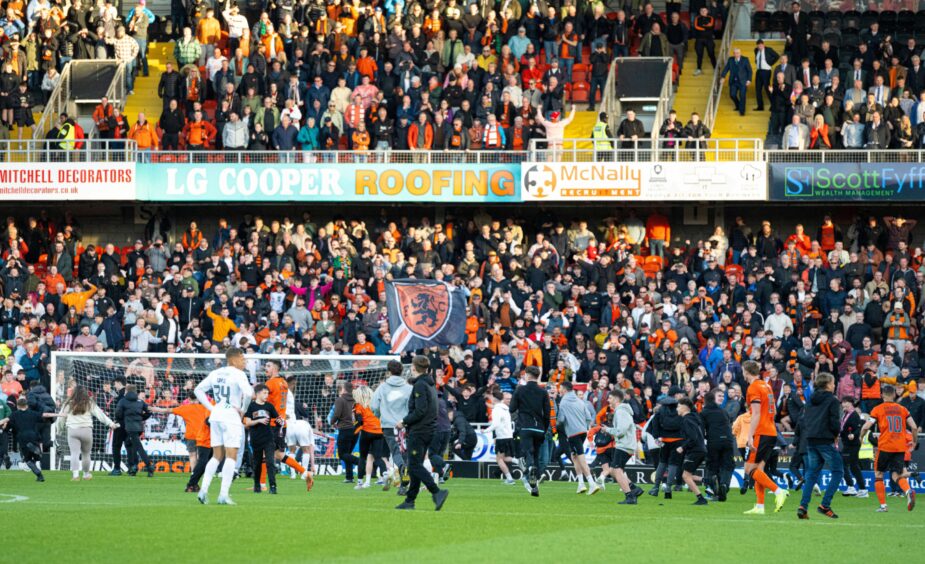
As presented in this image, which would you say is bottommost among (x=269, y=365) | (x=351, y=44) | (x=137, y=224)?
(x=269, y=365)

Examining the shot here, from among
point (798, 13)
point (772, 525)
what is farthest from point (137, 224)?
point (772, 525)

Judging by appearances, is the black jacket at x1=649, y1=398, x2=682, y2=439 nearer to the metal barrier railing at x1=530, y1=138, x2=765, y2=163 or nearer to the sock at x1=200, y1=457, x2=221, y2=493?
the sock at x1=200, y1=457, x2=221, y2=493

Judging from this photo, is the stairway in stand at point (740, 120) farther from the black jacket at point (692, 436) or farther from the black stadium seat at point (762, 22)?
the black jacket at point (692, 436)

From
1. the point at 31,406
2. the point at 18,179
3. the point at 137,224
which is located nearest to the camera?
the point at 31,406

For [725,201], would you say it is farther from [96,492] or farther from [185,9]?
[96,492]

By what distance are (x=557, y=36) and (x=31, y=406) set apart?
1713cm

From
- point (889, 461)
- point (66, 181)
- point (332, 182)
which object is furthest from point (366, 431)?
point (66, 181)

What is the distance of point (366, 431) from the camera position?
72.1ft

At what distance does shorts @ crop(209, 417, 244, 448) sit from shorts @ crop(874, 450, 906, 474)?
787 centimetres

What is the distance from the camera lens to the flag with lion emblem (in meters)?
28.3

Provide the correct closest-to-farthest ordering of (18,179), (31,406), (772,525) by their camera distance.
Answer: (772,525)
(31,406)
(18,179)

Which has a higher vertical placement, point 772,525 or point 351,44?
point 351,44

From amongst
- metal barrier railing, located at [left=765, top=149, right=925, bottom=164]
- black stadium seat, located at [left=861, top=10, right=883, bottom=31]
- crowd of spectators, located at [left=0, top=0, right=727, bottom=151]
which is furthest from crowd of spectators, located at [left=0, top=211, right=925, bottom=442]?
black stadium seat, located at [left=861, top=10, right=883, bottom=31]

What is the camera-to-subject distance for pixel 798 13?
3622cm
